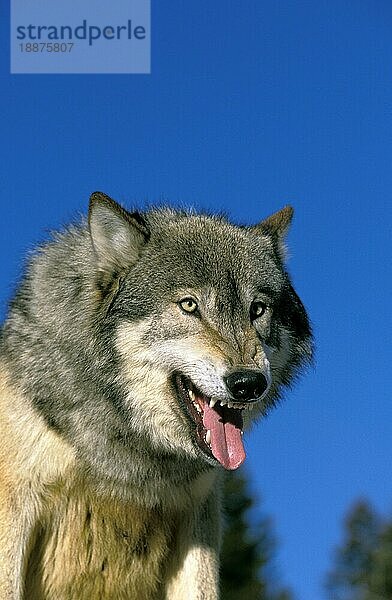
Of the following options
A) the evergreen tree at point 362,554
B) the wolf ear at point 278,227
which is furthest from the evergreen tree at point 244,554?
the wolf ear at point 278,227

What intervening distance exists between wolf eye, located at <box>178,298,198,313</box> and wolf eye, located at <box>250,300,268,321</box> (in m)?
0.48

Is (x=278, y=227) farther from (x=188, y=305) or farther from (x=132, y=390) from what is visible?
(x=132, y=390)

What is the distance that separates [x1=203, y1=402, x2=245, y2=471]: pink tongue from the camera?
920 cm

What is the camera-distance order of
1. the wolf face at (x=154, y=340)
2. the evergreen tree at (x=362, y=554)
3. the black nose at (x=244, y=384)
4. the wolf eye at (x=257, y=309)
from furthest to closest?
the evergreen tree at (x=362, y=554) → the wolf eye at (x=257, y=309) → the wolf face at (x=154, y=340) → the black nose at (x=244, y=384)

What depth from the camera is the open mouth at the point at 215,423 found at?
921cm

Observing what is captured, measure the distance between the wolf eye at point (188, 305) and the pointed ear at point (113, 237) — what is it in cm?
66

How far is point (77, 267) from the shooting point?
10031mm

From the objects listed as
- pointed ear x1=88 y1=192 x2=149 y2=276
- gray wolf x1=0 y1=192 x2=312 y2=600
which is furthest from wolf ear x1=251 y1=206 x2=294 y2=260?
pointed ear x1=88 y1=192 x2=149 y2=276

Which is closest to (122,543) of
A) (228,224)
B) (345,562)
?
(228,224)

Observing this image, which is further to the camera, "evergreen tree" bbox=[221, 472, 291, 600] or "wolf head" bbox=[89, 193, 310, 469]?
"evergreen tree" bbox=[221, 472, 291, 600]

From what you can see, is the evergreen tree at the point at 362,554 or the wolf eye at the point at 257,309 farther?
the evergreen tree at the point at 362,554

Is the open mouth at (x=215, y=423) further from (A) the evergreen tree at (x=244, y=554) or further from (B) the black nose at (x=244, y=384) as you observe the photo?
(A) the evergreen tree at (x=244, y=554)

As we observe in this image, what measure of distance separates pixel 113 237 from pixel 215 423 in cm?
174

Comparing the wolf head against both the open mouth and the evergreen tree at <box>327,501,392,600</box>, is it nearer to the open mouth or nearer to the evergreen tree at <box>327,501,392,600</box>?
the open mouth
